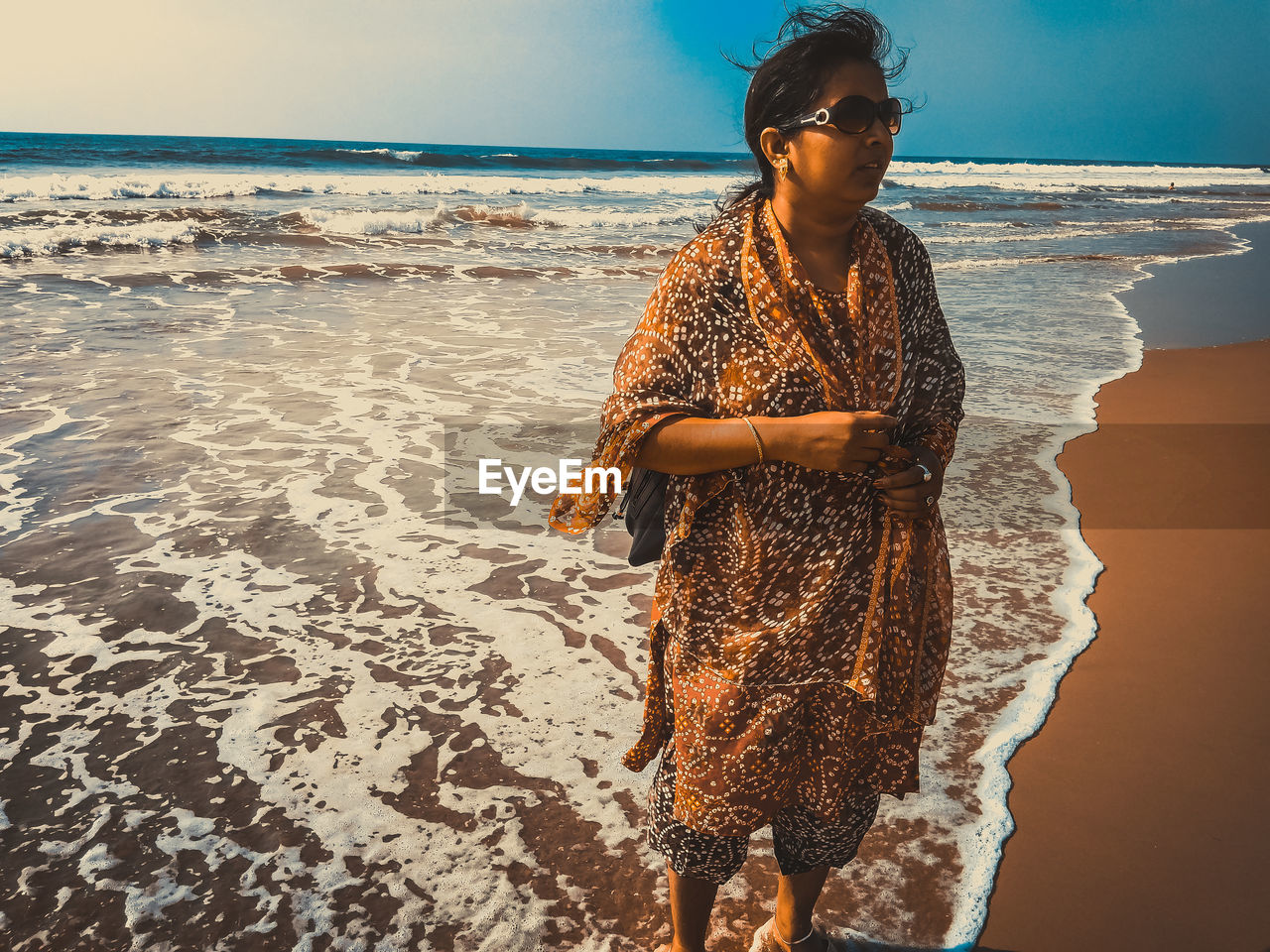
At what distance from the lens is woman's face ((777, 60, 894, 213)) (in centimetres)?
146

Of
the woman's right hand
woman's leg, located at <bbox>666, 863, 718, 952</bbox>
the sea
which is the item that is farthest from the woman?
the sea

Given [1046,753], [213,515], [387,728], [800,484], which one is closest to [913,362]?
[800,484]

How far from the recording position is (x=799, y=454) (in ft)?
4.65

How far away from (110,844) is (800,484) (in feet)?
7.49

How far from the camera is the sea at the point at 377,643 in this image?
7.29ft

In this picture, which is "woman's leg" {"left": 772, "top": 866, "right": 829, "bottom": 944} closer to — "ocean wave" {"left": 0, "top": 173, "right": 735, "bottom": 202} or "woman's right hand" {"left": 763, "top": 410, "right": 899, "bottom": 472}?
"woman's right hand" {"left": 763, "top": 410, "right": 899, "bottom": 472}

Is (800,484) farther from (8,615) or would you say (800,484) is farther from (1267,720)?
(8,615)

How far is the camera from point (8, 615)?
346cm

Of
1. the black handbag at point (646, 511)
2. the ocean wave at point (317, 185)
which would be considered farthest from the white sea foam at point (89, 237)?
the black handbag at point (646, 511)

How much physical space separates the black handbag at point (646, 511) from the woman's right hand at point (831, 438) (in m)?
0.32

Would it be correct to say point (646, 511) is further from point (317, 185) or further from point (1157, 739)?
point (317, 185)

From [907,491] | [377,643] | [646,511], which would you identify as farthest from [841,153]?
[377,643]

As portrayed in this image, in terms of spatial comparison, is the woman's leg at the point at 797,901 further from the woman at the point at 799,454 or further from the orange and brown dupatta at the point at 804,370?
the orange and brown dupatta at the point at 804,370

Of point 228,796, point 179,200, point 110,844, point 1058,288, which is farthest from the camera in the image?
point 179,200
